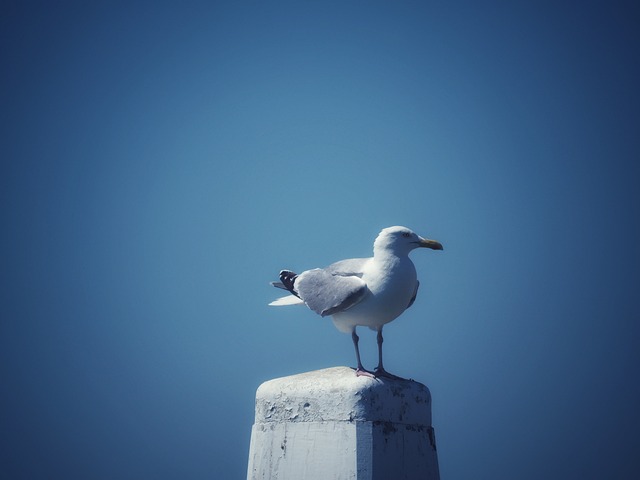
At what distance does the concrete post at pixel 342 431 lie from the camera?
506 centimetres

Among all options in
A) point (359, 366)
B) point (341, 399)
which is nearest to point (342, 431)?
point (341, 399)

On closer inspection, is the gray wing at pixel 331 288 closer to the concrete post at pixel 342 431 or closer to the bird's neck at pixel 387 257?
the bird's neck at pixel 387 257

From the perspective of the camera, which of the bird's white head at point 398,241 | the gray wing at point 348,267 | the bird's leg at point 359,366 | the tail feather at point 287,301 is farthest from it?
the tail feather at point 287,301

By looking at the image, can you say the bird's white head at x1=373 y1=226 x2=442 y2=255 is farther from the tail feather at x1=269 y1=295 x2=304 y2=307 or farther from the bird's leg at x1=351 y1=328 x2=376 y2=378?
the tail feather at x1=269 y1=295 x2=304 y2=307

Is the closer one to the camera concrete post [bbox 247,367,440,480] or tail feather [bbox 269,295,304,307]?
concrete post [bbox 247,367,440,480]

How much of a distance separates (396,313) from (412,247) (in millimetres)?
747

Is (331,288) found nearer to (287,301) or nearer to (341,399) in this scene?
(287,301)

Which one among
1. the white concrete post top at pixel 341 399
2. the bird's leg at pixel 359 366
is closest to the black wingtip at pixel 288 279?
the bird's leg at pixel 359 366

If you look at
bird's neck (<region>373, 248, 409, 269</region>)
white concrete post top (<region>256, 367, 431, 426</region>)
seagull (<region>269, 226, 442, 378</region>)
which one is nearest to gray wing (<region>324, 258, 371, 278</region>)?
seagull (<region>269, 226, 442, 378</region>)

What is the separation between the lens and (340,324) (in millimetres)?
6523

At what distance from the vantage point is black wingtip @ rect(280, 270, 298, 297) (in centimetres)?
712

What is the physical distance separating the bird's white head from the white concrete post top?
1330mm

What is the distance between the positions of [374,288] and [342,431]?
1540 mm

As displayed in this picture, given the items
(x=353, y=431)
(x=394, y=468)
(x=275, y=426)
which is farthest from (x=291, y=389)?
(x=394, y=468)
